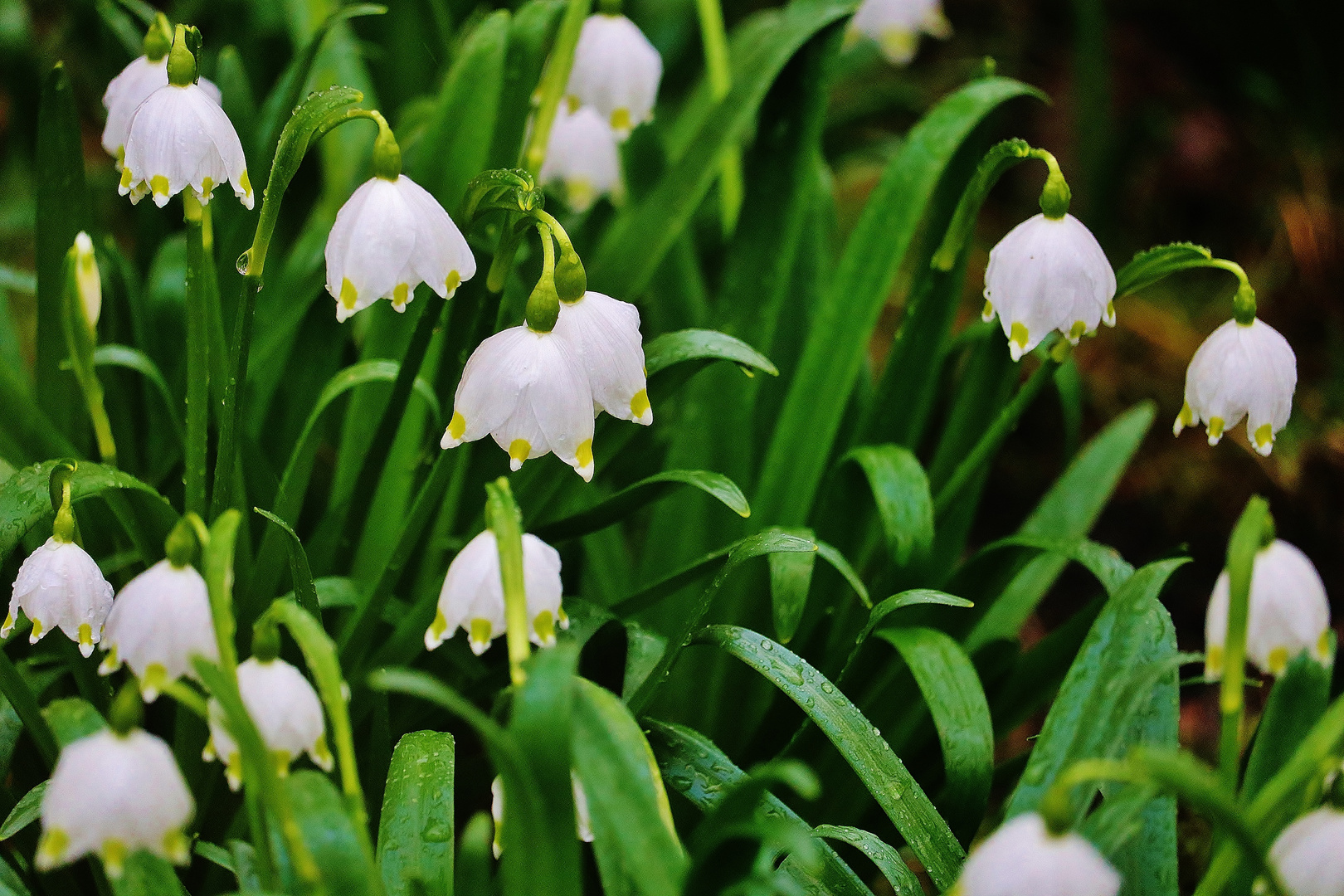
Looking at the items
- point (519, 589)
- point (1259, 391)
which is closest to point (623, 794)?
point (519, 589)

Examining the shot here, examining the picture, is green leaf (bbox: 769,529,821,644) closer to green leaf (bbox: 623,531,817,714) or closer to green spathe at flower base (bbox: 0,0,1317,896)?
green spathe at flower base (bbox: 0,0,1317,896)

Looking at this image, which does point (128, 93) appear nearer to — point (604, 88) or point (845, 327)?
point (604, 88)

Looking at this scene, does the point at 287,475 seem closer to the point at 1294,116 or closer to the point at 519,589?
the point at 519,589

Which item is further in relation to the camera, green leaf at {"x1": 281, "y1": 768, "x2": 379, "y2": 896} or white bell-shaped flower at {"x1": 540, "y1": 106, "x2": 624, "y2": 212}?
white bell-shaped flower at {"x1": 540, "y1": 106, "x2": 624, "y2": 212}

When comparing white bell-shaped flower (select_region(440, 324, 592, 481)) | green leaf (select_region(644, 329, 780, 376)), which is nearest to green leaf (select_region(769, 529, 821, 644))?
green leaf (select_region(644, 329, 780, 376))

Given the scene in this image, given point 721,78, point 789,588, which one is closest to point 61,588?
point 789,588

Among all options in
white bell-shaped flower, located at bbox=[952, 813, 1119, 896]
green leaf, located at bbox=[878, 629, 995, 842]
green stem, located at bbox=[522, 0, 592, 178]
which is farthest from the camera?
green stem, located at bbox=[522, 0, 592, 178]

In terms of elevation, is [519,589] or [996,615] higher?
[519,589]
